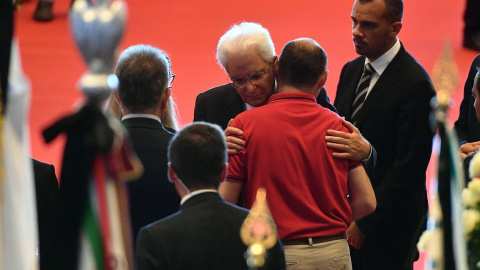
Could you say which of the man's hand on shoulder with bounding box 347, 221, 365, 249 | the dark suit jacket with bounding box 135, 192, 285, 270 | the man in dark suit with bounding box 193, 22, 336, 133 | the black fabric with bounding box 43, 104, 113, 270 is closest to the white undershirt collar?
the man's hand on shoulder with bounding box 347, 221, 365, 249

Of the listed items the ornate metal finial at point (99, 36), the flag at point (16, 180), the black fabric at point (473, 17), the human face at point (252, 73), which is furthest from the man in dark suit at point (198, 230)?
the black fabric at point (473, 17)

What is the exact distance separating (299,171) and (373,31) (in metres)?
1.14

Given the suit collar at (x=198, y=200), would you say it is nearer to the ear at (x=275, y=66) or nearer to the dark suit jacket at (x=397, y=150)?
the ear at (x=275, y=66)

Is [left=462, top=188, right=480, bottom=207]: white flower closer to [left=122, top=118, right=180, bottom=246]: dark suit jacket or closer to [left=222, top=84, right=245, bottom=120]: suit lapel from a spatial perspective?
[left=122, top=118, right=180, bottom=246]: dark suit jacket

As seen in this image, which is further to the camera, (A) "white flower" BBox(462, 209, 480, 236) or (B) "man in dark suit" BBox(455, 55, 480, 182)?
(B) "man in dark suit" BBox(455, 55, 480, 182)

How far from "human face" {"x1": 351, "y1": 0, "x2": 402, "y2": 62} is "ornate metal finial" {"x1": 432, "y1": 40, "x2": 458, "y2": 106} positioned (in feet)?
7.78

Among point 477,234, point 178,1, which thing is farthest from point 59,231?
point 178,1

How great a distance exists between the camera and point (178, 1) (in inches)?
372

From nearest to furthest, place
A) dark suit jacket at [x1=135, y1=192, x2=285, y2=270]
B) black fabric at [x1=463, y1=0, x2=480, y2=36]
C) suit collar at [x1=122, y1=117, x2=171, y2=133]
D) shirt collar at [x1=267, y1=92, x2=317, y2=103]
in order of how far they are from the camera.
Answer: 1. dark suit jacket at [x1=135, y1=192, x2=285, y2=270]
2. suit collar at [x1=122, y1=117, x2=171, y2=133]
3. shirt collar at [x1=267, y1=92, x2=317, y2=103]
4. black fabric at [x1=463, y1=0, x2=480, y2=36]

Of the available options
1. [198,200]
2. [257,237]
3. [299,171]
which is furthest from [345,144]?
[257,237]

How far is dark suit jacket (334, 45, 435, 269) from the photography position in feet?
11.0

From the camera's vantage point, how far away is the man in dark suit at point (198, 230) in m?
1.94

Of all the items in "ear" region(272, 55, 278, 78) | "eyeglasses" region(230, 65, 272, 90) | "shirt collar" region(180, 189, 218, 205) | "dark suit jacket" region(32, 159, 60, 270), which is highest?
"ear" region(272, 55, 278, 78)

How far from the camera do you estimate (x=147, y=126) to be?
2.58 metres
